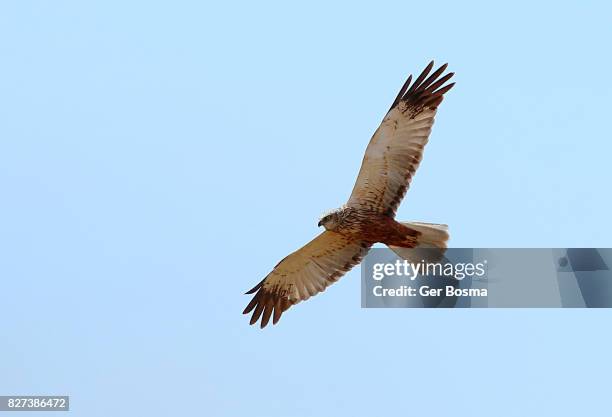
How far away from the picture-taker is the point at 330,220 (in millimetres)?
22453

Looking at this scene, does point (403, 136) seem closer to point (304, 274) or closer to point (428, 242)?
point (428, 242)

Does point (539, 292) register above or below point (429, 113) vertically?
below

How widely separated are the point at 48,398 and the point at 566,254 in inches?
255

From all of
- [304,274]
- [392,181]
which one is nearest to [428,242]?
[392,181]

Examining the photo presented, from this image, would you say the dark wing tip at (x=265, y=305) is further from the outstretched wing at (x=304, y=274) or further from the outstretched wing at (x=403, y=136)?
the outstretched wing at (x=403, y=136)

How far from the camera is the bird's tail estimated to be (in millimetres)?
22266

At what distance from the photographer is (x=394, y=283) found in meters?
23.2

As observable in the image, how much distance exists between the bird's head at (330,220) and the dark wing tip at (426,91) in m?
1.38

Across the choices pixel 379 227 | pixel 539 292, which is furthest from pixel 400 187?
pixel 539 292

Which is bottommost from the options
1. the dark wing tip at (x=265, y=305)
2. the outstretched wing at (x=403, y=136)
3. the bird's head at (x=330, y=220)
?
the dark wing tip at (x=265, y=305)

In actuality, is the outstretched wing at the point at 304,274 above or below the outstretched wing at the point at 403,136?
below

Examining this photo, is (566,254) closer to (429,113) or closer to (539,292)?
(539,292)

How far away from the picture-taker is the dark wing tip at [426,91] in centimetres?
2233

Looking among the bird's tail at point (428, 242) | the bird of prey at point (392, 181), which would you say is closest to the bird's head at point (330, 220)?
the bird of prey at point (392, 181)
